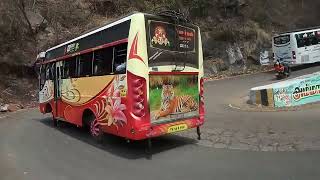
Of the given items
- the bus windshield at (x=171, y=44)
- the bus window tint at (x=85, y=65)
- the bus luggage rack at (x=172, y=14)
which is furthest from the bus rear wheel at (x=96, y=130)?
the bus luggage rack at (x=172, y=14)

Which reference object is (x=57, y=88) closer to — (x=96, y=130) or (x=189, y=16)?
(x=96, y=130)

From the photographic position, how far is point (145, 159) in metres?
10.4

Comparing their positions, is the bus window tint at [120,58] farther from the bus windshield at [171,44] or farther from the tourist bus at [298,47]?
the tourist bus at [298,47]

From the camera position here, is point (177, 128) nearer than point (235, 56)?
Yes

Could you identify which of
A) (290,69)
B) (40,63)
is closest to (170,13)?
(40,63)

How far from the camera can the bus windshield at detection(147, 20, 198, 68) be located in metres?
10.6

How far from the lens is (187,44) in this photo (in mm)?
11656

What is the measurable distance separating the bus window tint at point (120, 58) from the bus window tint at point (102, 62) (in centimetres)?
30

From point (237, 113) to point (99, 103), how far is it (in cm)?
723

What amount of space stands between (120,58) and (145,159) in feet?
8.57

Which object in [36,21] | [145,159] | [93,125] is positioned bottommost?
[145,159]

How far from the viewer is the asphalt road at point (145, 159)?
28.3ft

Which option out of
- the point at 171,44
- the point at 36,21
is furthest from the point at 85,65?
the point at 36,21

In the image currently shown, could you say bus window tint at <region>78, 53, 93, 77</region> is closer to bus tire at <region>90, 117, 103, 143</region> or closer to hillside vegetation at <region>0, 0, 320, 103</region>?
bus tire at <region>90, 117, 103, 143</region>
